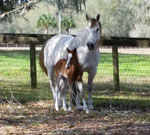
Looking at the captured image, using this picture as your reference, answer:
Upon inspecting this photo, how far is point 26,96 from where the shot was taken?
9188 mm

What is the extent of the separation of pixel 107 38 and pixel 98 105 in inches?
71.6

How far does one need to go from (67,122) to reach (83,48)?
1648 millimetres

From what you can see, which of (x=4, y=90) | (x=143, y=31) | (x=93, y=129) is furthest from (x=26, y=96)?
(x=143, y=31)

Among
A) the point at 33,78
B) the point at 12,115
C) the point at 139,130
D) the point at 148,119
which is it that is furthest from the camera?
the point at 33,78

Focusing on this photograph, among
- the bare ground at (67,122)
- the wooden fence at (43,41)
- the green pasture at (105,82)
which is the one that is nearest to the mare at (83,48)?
the bare ground at (67,122)

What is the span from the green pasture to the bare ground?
133 centimetres

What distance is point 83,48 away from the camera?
7.23 meters

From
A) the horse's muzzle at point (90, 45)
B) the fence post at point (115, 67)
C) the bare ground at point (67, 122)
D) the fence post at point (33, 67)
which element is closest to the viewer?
the bare ground at point (67, 122)

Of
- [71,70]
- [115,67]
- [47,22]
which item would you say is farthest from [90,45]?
[47,22]

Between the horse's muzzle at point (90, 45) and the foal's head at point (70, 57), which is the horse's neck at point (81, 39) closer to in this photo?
the foal's head at point (70, 57)

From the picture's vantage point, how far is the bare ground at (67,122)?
536 cm

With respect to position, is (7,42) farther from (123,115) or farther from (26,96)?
(123,115)

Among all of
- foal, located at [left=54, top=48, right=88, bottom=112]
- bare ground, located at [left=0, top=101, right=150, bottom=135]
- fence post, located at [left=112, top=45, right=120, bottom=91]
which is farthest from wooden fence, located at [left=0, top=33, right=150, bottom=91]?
bare ground, located at [left=0, top=101, right=150, bottom=135]

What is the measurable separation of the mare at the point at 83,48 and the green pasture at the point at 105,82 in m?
1.16
